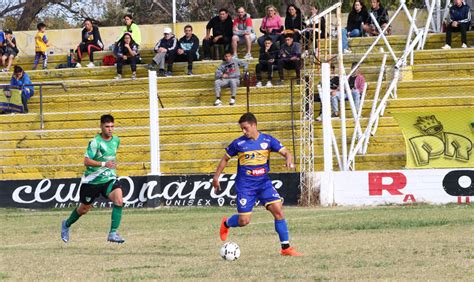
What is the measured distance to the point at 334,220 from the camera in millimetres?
18531

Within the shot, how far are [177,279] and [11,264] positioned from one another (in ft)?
9.15

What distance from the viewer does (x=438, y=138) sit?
23.9 meters

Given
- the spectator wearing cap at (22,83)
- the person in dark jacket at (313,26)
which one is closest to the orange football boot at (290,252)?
the person in dark jacket at (313,26)

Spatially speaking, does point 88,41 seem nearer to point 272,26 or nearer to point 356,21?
point 272,26

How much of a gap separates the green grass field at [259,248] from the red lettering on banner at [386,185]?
2119mm

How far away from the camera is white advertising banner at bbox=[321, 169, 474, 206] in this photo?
76.2 feet

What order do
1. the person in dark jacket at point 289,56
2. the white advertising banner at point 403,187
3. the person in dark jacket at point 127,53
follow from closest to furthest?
the white advertising banner at point 403,187
the person in dark jacket at point 289,56
the person in dark jacket at point 127,53

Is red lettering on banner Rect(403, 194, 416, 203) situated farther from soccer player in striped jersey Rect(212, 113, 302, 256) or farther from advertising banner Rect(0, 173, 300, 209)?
soccer player in striped jersey Rect(212, 113, 302, 256)

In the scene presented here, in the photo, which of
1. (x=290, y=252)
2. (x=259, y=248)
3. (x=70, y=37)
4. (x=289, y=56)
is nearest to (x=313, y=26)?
(x=289, y=56)

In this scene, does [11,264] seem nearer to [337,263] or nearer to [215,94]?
[337,263]

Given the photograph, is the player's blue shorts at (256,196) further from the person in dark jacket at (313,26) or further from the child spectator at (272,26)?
the child spectator at (272,26)

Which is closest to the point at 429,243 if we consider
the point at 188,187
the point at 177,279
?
the point at 177,279

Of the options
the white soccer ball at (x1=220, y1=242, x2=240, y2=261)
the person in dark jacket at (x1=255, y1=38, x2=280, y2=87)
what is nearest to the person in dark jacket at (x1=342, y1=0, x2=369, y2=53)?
the person in dark jacket at (x1=255, y1=38, x2=280, y2=87)

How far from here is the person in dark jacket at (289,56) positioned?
27.0 m
